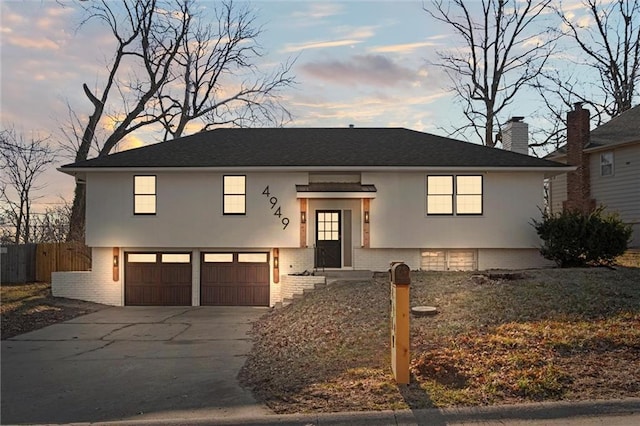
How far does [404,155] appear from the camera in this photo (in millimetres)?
18828

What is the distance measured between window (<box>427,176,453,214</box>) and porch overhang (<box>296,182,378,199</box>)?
6.24ft

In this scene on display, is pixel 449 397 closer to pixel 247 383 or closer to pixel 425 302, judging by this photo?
pixel 247 383

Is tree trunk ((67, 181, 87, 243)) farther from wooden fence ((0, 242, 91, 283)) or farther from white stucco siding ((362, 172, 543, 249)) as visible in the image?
white stucco siding ((362, 172, 543, 249))

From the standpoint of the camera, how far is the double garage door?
18531 mm

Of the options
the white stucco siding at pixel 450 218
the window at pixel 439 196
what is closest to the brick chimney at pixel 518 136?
the white stucco siding at pixel 450 218

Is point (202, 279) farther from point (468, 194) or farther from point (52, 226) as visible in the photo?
point (52, 226)

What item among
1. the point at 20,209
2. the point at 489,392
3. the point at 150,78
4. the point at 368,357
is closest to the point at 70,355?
the point at 368,357

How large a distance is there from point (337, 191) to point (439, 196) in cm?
356

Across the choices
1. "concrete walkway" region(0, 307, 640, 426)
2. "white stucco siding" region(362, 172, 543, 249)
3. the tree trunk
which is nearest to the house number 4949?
"white stucco siding" region(362, 172, 543, 249)

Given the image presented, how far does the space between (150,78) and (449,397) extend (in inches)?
1097

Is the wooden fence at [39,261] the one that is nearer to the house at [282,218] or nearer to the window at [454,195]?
the house at [282,218]

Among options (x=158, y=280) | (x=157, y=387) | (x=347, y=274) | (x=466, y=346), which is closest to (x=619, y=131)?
(x=347, y=274)

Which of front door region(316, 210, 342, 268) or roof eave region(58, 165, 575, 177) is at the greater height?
roof eave region(58, 165, 575, 177)

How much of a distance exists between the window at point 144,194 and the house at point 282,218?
0.04 metres
